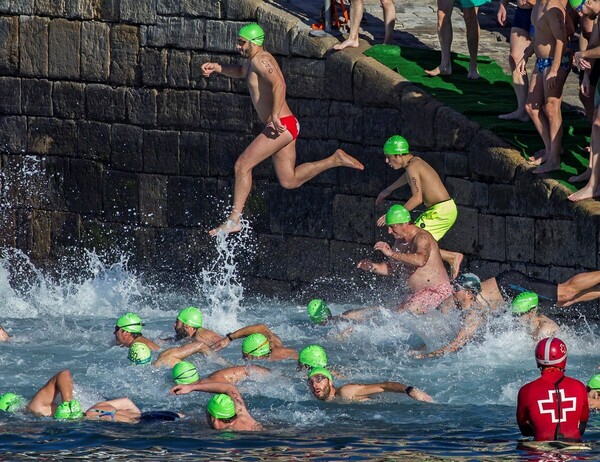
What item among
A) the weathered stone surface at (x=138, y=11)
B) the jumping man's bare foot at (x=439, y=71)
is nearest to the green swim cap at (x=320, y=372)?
the jumping man's bare foot at (x=439, y=71)

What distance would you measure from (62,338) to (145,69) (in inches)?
138

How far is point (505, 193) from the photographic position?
45.2ft

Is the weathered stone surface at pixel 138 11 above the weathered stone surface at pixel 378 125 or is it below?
above

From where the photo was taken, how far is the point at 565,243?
13242 millimetres

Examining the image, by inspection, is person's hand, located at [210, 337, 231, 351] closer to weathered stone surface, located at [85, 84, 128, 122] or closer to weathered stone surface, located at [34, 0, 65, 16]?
weathered stone surface, located at [85, 84, 128, 122]

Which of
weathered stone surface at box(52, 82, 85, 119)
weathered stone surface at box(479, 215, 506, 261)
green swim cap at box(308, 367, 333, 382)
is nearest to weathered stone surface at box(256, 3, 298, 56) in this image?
weathered stone surface at box(52, 82, 85, 119)

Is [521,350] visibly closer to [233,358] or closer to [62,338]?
[233,358]

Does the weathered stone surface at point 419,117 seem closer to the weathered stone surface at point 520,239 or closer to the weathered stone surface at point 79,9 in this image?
the weathered stone surface at point 520,239

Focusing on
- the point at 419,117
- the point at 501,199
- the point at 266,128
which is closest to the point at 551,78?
the point at 501,199

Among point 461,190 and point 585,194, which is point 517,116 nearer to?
point 461,190

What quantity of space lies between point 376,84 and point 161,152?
3066 mm

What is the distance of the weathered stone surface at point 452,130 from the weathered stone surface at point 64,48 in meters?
4.86

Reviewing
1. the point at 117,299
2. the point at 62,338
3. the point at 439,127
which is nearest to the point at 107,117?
the point at 117,299

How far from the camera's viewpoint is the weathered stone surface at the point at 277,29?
1568 cm
